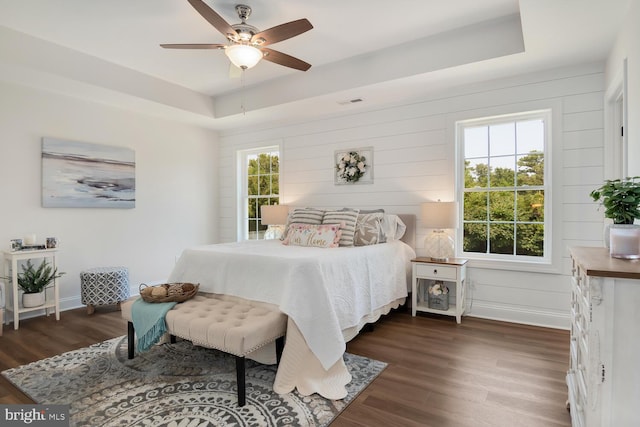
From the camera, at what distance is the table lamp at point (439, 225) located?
3615 millimetres

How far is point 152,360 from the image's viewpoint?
8.73 feet

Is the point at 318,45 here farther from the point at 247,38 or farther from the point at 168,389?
the point at 168,389

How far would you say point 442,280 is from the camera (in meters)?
3.70

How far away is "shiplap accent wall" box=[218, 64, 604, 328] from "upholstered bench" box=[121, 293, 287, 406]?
93.4 inches

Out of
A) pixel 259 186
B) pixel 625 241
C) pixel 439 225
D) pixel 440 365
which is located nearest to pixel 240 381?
pixel 440 365

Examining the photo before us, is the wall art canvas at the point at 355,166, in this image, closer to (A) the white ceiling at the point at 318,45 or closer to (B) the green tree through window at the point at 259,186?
(A) the white ceiling at the point at 318,45

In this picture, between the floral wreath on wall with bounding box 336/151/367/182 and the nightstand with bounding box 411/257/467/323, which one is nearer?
the nightstand with bounding box 411/257/467/323

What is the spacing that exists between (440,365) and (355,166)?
2.67 metres

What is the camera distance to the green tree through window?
18.3 feet

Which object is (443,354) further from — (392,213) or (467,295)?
(392,213)

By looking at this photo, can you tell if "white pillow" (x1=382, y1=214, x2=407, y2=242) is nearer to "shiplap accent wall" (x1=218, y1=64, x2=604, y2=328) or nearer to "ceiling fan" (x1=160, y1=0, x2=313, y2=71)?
"shiplap accent wall" (x1=218, y1=64, x2=604, y2=328)

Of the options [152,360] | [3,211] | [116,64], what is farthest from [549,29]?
[3,211]

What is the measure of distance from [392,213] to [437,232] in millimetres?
620

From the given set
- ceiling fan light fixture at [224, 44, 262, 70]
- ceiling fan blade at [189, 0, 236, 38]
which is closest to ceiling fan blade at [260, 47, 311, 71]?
ceiling fan light fixture at [224, 44, 262, 70]
